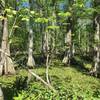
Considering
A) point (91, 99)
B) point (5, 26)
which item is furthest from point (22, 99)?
point (5, 26)

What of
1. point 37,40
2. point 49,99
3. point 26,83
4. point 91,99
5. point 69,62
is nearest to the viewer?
point 91,99

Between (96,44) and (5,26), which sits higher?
(5,26)

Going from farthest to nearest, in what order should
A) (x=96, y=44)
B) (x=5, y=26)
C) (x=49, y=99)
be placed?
(x=96, y=44)
(x=5, y=26)
(x=49, y=99)

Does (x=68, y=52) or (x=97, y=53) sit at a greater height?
(x=97, y=53)

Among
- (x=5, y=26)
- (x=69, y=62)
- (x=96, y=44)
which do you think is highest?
(x=5, y=26)

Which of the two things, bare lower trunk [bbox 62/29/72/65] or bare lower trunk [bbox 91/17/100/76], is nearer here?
bare lower trunk [bbox 91/17/100/76]

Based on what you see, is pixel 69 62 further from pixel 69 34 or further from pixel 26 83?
pixel 26 83

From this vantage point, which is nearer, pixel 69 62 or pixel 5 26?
pixel 5 26

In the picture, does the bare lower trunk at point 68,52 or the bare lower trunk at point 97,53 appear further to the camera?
the bare lower trunk at point 68,52

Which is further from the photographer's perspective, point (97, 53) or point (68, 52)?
point (68, 52)

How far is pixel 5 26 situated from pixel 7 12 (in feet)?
58.5

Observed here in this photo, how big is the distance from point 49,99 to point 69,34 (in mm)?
27556

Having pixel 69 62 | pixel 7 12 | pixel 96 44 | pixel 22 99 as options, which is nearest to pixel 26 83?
pixel 22 99

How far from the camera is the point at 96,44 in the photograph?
2991 cm
